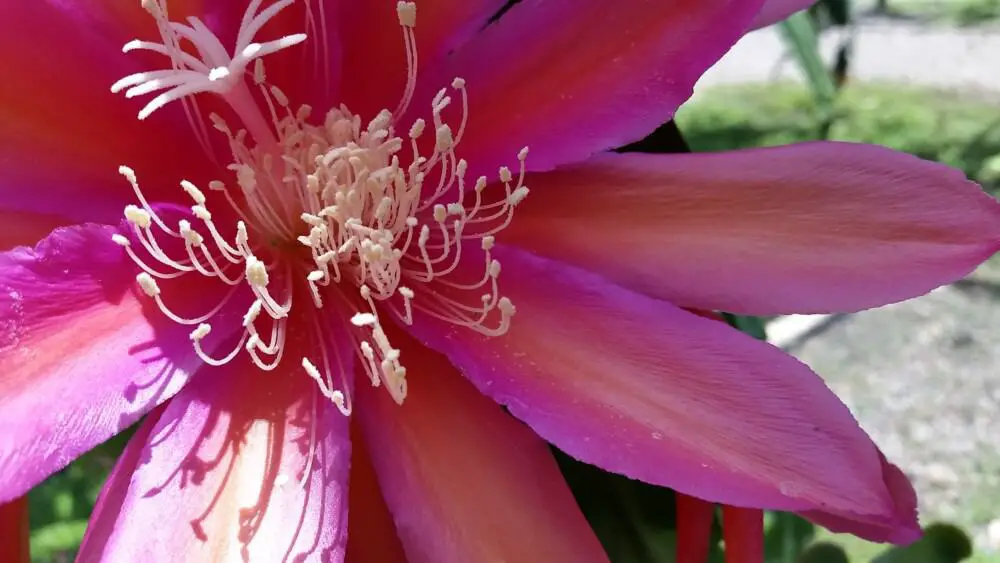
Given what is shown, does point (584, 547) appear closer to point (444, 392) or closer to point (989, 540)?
point (444, 392)

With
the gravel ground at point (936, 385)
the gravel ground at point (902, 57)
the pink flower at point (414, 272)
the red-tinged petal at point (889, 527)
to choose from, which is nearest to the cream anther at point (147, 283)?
the pink flower at point (414, 272)

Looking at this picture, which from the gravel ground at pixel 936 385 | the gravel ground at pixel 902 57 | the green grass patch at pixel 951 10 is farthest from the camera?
the green grass patch at pixel 951 10

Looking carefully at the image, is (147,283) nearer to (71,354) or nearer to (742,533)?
(71,354)

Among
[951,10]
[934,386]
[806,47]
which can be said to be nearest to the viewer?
[806,47]

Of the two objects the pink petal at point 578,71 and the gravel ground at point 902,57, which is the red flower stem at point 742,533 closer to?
the pink petal at point 578,71

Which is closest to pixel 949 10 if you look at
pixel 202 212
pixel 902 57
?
pixel 902 57

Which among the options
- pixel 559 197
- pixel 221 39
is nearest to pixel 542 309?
pixel 559 197
